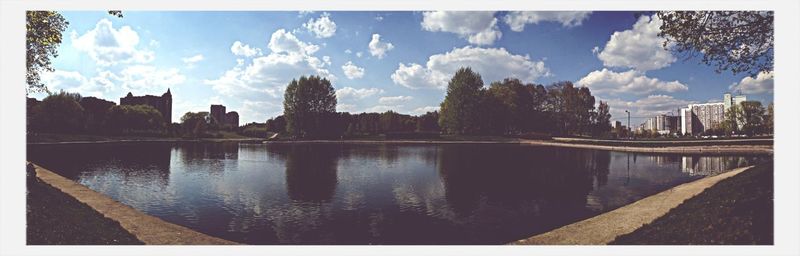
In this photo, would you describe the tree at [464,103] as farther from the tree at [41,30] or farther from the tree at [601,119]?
the tree at [41,30]

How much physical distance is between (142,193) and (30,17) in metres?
8.67

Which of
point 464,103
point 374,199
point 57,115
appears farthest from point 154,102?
point 374,199

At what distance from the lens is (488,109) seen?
285 ft

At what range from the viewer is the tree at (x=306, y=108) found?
90.2 m

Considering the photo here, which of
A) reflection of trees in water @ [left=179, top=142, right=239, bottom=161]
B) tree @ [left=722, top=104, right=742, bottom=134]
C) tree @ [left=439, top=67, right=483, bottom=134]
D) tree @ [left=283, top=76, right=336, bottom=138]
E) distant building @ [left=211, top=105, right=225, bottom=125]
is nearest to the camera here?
reflection of trees in water @ [left=179, top=142, right=239, bottom=161]

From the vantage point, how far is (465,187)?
2034cm

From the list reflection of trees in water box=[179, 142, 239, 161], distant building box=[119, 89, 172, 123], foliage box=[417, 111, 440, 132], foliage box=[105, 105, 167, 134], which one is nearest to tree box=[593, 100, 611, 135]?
foliage box=[417, 111, 440, 132]

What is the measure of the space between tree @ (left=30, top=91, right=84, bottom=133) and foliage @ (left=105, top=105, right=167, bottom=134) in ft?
33.8

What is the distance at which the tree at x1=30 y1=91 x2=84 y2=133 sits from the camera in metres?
72.9

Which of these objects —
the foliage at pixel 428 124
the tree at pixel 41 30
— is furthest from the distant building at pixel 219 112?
the tree at pixel 41 30

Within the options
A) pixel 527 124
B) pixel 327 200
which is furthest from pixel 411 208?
pixel 527 124

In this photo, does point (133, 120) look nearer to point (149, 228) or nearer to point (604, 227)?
point (149, 228)

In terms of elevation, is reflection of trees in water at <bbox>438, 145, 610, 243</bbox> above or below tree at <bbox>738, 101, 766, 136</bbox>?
below

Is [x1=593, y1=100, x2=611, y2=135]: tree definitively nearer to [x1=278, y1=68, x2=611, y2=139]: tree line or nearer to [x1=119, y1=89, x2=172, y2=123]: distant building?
[x1=278, y1=68, x2=611, y2=139]: tree line
